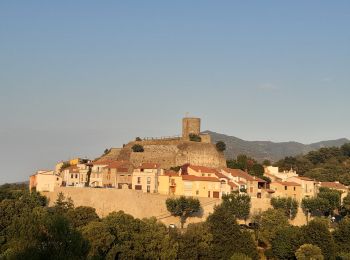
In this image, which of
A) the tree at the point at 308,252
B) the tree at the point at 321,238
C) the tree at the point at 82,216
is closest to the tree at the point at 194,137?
the tree at the point at 82,216

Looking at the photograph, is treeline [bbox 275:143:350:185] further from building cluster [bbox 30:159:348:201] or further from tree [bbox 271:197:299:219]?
tree [bbox 271:197:299:219]

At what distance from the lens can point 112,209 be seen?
6525 cm

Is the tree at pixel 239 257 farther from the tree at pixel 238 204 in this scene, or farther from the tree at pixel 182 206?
the tree at pixel 238 204

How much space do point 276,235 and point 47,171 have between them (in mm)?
30701

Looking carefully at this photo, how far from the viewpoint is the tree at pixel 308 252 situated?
52.8 metres

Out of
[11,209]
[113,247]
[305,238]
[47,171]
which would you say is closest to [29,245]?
[113,247]

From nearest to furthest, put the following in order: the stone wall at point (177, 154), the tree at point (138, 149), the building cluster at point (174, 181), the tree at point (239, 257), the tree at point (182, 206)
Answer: the tree at point (239, 257)
the tree at point (182, 206)
the building cluster at point (174, 181)
the stone wall at point (177, 154)
the tree at point (138, 149)

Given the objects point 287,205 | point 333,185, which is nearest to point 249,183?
point 287,205

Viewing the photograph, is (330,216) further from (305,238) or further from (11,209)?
(11,209)

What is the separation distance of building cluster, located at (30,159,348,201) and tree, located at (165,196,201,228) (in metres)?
5.00

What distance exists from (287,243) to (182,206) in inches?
491

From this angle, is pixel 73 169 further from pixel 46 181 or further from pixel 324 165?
pixel 324 165

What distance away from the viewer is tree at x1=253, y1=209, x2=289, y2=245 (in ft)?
197

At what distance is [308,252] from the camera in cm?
5325
